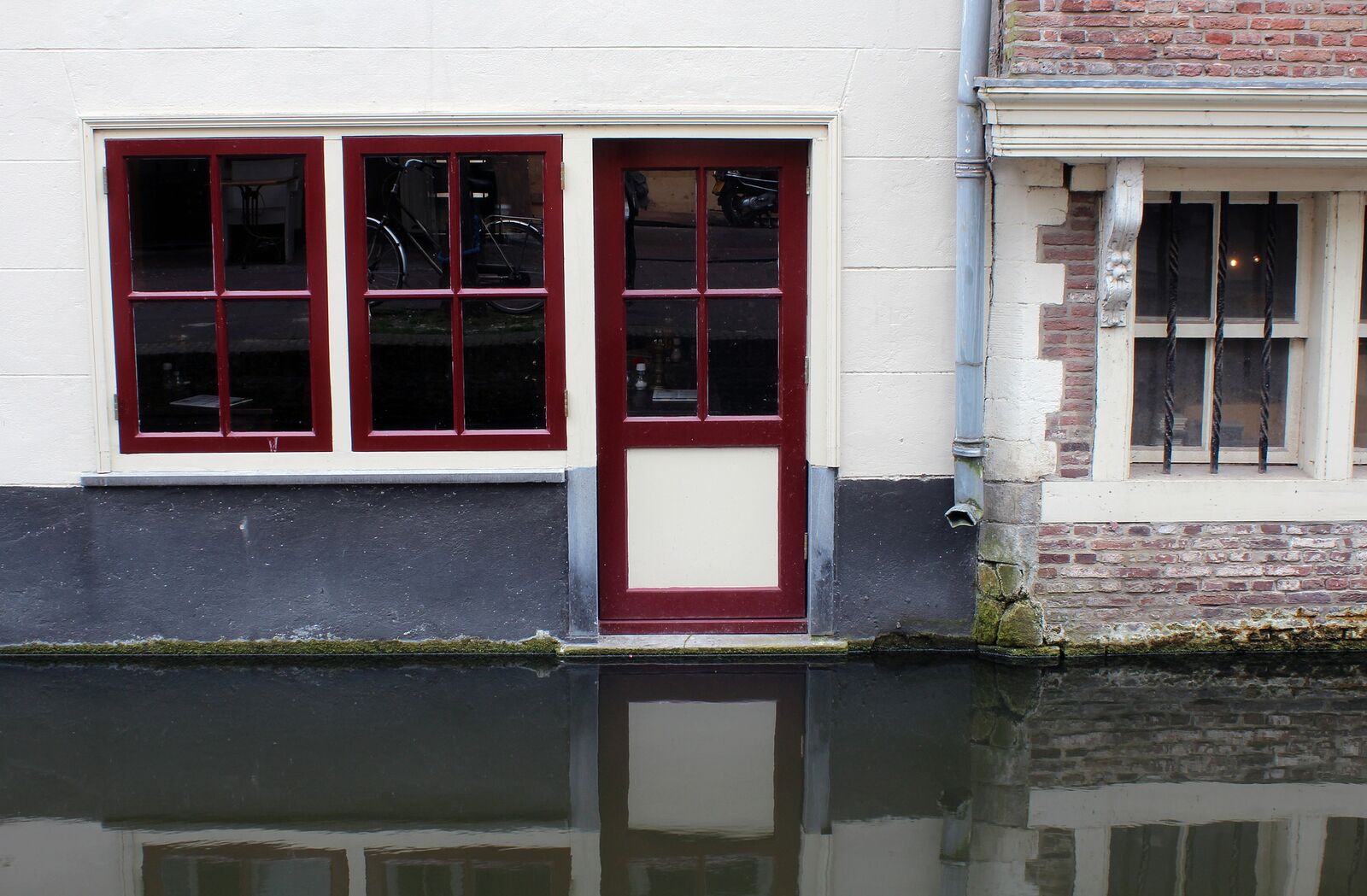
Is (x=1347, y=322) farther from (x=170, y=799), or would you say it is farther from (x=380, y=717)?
(x=170, y=799)

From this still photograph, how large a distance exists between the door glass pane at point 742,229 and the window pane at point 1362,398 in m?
2.63

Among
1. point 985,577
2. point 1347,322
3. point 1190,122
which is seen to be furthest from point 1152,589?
point 1190,122

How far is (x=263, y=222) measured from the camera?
6.00m

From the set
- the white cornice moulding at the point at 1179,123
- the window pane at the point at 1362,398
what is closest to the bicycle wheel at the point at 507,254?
the white cornice moulding at the point at 1179,123

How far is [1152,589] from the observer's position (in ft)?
20.1

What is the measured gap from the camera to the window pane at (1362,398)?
629 cm

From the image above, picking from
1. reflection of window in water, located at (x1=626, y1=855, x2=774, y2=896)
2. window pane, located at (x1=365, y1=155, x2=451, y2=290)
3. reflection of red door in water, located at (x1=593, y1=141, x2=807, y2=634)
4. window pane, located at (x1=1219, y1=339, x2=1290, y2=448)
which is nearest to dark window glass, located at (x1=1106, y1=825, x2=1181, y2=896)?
reflection of window in water, located at (x1=626, y1=855, x2=774, y2=896)

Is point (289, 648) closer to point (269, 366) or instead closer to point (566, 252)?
point (269, 366)

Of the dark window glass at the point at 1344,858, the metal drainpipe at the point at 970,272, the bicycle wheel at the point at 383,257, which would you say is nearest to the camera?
the dark window glass at the point at 1344,858

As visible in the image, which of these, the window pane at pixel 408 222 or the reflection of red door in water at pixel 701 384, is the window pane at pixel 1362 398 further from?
the window pane at pixel 408 222

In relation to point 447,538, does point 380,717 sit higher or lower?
lower

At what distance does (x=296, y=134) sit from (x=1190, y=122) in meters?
3.64

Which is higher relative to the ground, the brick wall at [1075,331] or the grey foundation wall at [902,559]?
the brick wall at [1075,331]

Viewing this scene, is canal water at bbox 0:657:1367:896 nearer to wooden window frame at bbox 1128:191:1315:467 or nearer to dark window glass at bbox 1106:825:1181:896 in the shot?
dark window glass at bbox 1106:825:1181:896
